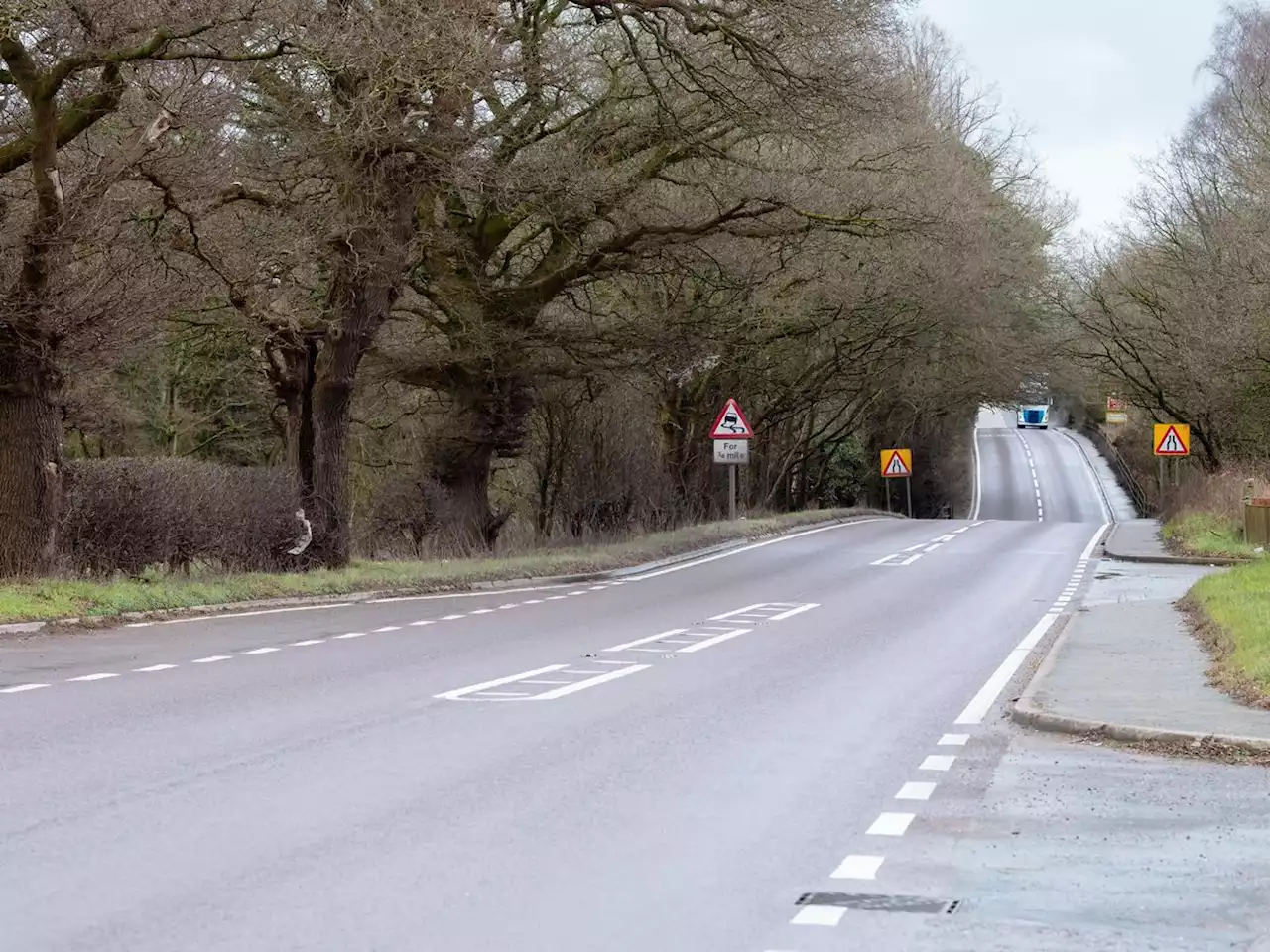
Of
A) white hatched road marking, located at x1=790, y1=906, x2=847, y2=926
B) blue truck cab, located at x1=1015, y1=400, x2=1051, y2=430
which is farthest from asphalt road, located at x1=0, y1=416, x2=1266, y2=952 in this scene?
blue truck cab, located at x1=1015, y1=400, x2=1051, y2=430

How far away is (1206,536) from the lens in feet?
111

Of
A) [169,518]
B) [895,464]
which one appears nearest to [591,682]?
[169,518]

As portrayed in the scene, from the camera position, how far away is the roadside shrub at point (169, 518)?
21.5m

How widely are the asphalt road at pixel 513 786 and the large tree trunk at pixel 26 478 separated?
3151 mm

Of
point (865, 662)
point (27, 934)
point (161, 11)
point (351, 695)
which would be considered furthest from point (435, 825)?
point (161, 11)

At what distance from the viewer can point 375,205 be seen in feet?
80.6

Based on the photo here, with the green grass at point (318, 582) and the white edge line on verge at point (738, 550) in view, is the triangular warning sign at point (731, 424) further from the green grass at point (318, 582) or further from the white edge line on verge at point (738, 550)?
the green grass at point (318, 582)

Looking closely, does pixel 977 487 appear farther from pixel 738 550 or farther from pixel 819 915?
pixel 819 915

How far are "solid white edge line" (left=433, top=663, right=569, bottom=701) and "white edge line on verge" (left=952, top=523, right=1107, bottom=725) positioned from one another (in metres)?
3.63

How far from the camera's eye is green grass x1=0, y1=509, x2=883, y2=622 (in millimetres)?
17875

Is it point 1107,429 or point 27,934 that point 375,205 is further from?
point 1107,429

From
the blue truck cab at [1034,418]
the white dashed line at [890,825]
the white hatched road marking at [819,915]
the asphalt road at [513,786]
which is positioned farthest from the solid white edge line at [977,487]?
the white hatched road marking at [819,915]

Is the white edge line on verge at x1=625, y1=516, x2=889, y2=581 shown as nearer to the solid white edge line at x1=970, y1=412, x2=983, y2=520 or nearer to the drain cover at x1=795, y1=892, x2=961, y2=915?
the drain cover at x1=795, y1=892, x2=961, y2=915

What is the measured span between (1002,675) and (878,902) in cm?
828
